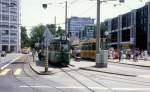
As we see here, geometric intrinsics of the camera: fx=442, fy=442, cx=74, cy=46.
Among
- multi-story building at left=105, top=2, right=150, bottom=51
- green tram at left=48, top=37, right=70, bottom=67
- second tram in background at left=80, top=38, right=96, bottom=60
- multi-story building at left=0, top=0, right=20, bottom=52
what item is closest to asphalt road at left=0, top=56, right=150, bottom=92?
green tram at left=48, top=37, right=70, bottom=67

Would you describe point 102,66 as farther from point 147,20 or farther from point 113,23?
point 113,23

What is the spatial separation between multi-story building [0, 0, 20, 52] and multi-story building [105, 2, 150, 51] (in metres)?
36.5

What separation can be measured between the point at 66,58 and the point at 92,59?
17.1 metres

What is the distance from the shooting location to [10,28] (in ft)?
602

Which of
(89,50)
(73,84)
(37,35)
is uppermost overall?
(37,35)

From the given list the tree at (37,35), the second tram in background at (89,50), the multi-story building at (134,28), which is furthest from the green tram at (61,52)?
the tree at (37,35)

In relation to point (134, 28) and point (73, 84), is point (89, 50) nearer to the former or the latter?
point (73, 84)

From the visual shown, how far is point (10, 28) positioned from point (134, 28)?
Result: 6414 cm

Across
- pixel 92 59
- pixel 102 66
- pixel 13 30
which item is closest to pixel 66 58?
pixel 102 66

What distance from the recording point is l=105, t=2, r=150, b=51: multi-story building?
5010 inches

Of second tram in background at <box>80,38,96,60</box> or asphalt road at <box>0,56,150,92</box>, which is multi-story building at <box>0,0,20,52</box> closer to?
second tram in background at <box>80,38,96,60</box>

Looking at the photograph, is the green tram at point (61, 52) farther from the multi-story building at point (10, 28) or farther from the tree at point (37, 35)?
the multi-story building at point (10, 28)

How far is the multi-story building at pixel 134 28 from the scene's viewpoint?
127 m

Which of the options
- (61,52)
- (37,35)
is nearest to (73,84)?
(61,52)
